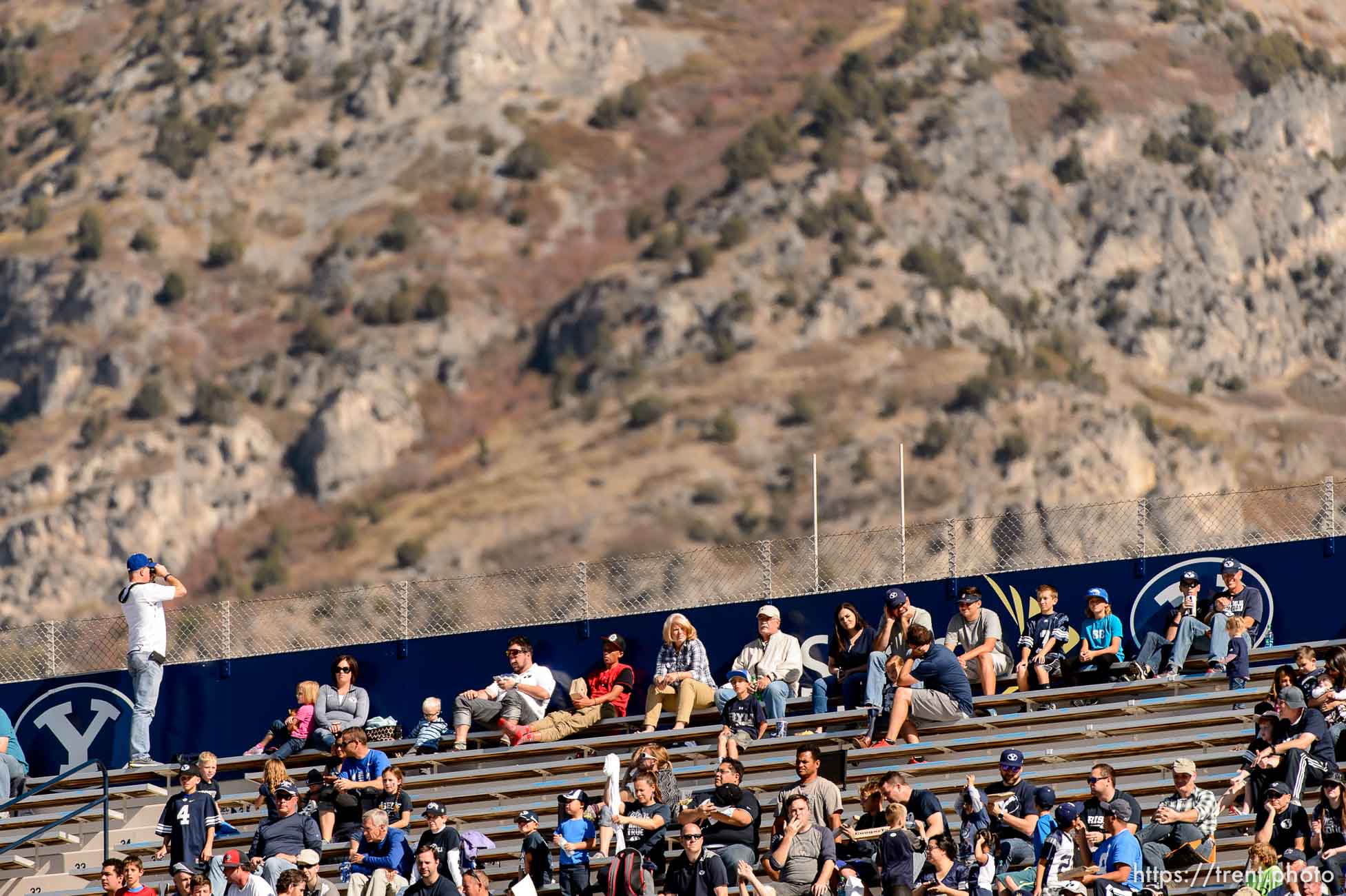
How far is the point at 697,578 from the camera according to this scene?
24203 millimetres

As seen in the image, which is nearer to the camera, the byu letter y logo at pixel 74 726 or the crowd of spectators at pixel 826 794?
the crowd of spectators at pixel 826 794

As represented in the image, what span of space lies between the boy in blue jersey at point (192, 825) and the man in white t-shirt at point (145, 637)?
2.57 metres

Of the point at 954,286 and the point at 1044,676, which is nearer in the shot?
the point at 1044,676

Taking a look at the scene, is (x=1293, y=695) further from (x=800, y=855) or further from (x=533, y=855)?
(x=533, y=855)

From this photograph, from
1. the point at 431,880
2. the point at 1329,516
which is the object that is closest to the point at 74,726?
the point at 431,880

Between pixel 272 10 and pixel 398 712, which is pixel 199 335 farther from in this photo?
pixel 398 712

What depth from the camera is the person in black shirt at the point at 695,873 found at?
16609 mm

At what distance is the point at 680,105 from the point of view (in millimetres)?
109562

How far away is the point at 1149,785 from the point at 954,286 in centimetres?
7757

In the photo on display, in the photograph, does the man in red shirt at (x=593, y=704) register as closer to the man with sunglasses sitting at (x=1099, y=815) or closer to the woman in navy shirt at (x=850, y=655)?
the woman in navy shirt at (x=850, y=655)

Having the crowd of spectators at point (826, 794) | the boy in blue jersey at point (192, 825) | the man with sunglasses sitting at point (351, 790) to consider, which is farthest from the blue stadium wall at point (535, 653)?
the boy in blue jersey at point (192, 825)

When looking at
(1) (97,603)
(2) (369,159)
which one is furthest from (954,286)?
(1) (97,603)

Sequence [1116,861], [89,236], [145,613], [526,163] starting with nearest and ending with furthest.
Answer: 1. [1116,861]
2. [145,613]
3. [89,236]
4. [526,163]

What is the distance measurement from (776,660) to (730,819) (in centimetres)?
426
